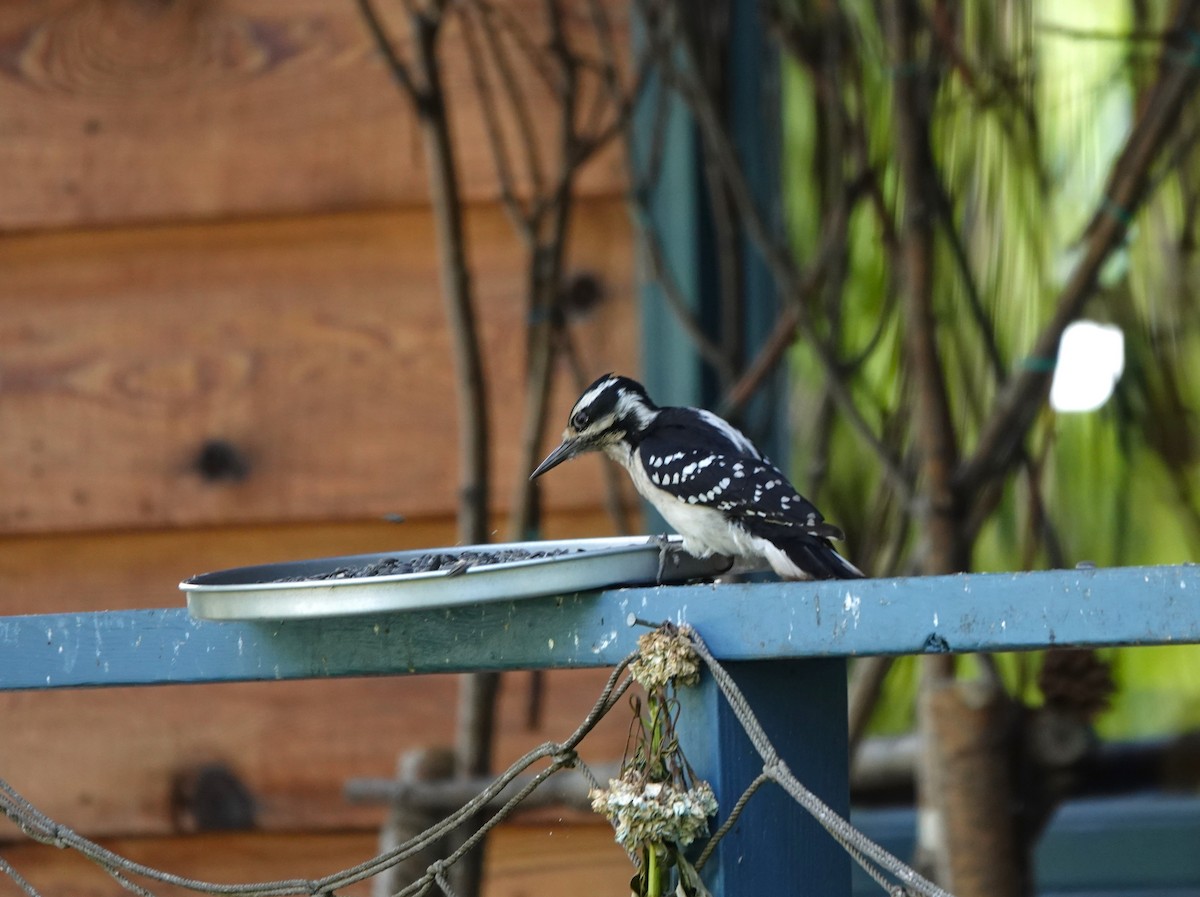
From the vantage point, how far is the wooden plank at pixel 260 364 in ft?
9.59

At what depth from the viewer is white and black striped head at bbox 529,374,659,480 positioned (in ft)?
6.81

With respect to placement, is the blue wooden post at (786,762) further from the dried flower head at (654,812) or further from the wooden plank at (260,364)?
the wooden plank at (260,364)

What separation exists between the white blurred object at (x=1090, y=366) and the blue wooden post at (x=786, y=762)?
1.80m

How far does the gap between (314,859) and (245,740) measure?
258 millimetres

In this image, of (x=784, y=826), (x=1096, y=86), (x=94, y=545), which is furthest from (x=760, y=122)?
(x=784, y=826)

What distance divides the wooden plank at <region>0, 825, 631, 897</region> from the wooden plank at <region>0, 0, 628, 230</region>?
1.18 m

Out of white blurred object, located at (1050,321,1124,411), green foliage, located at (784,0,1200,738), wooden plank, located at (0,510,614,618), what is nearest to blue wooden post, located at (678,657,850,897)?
green foliage, located at (784,0,1200,738)

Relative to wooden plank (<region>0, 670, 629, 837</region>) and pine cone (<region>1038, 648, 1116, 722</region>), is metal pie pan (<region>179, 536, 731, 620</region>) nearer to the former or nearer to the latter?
pine cone (<region>1038, 648, 1116, 722</region>)

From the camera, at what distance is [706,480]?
70.3 inches

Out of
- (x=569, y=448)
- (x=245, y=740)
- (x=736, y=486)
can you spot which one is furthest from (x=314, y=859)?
(x=736, y=486)

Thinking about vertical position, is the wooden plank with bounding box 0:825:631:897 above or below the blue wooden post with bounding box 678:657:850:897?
above

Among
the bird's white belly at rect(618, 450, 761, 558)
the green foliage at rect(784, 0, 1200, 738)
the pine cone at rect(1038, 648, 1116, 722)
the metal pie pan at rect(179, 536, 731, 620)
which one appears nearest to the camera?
the metal pie pan at rect(179, 536, 731, 620)

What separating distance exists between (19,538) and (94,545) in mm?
150

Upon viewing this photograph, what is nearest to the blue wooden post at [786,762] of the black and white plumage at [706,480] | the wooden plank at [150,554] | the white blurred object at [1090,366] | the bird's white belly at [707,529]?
the black and white plumage at [706,480]
